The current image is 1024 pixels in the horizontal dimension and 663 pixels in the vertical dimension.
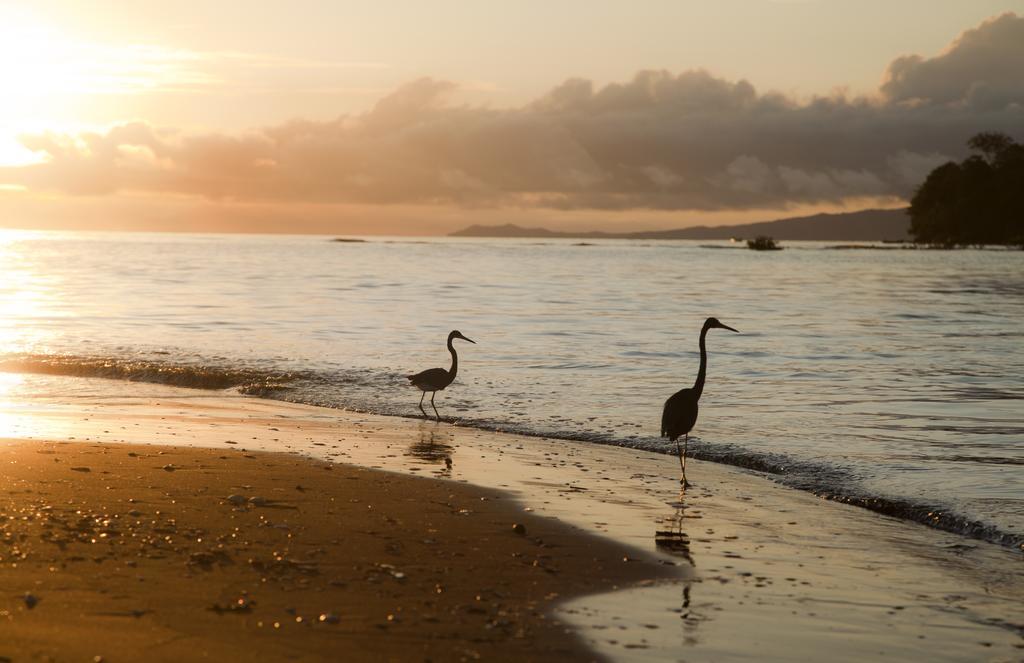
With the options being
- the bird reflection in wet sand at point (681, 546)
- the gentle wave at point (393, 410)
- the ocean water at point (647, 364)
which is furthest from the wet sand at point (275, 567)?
the ocean water at point (647, 364)

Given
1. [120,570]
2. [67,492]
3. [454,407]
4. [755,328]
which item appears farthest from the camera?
[755,328]

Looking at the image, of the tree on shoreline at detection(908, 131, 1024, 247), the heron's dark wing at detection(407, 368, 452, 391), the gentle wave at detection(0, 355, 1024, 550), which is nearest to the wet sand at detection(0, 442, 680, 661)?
the gentle wave at detection(0, 355, 1024, 550)

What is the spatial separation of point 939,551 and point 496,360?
18089 mm

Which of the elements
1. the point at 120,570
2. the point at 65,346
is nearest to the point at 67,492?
the point at 120,570

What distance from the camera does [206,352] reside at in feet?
93.6

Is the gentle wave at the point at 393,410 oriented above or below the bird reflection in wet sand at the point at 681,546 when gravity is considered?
below

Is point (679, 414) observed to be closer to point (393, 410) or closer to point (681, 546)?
point (681, 546)

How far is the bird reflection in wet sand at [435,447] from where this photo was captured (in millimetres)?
14258

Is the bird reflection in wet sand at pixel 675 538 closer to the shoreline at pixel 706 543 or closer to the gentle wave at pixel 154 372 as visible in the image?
the shoreline at pixel 706 543

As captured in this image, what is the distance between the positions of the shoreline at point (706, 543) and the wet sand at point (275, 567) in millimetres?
540

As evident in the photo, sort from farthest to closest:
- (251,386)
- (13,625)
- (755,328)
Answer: (755,328)
(251,386)
(13,625)

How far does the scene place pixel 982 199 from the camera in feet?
582

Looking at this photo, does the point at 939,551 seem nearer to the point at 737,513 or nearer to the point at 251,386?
the point at 737,513

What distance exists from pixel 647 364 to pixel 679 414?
1303cm
